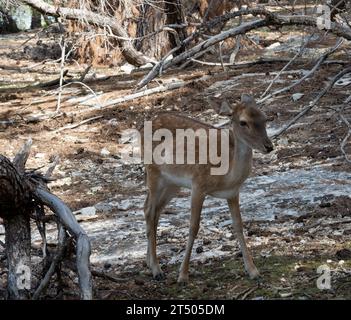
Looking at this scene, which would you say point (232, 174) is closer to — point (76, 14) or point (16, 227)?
point (16, 227)

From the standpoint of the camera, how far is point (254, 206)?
29.6 ft

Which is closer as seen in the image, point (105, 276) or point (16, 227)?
point (16, 227)

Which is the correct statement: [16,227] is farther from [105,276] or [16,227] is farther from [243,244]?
[243,244]

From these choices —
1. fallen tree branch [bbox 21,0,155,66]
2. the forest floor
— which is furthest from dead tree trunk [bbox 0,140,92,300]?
fallen tree branch [bbox 21,0,155,66]

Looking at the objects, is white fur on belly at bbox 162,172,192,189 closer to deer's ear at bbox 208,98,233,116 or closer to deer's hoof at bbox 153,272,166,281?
deer's ear at bbox 208,98,233,116

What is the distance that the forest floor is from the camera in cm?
680

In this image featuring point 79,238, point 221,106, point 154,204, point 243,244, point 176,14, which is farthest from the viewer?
point 176,14

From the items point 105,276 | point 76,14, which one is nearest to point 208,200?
point 105,276

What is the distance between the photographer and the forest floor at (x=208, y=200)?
680 cm

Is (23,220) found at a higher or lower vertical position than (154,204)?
higher

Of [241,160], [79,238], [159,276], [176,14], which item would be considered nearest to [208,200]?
[159,276]

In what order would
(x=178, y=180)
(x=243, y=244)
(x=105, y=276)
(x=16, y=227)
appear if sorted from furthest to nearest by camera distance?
(x=178, y=180)
(x=243, y=244)
(x=105, y=276)
(x=16, y=227)

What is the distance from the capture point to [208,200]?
9656 millimetres

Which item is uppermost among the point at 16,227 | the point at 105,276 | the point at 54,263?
the point at 16,227
